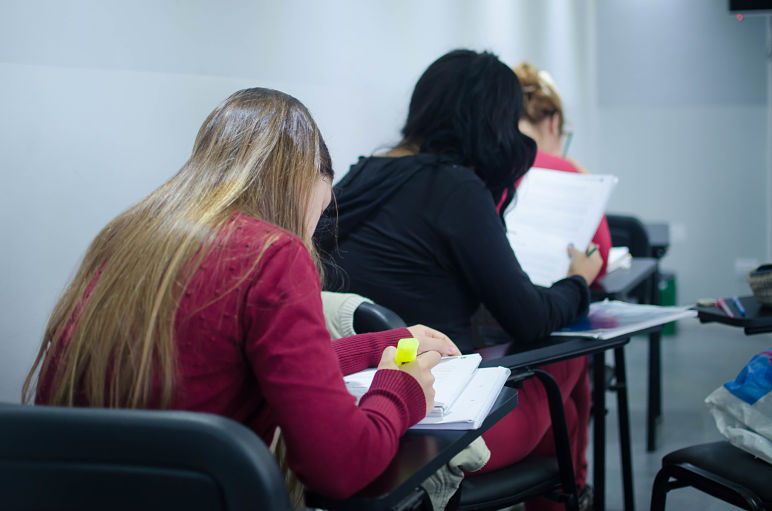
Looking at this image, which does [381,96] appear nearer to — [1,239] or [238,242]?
[1,239]

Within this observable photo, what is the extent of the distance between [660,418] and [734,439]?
5.68ft

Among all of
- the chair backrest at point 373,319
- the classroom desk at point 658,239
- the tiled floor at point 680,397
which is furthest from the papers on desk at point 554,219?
the classroom desk at point 658,239

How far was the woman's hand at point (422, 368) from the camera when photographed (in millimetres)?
946

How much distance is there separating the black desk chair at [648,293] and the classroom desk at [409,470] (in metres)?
1.97

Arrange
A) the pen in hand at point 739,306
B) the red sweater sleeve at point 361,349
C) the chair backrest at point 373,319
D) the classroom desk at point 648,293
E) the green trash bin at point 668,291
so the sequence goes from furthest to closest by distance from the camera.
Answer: the green trash bin at point 668,291, the classroom desk at point 648,293, the pen in hand at point 739,306, the chair backrest at point 373,319, the red sweater sleeve at point 361,349

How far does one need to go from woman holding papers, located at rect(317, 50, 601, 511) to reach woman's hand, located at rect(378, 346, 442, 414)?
47 centimetres

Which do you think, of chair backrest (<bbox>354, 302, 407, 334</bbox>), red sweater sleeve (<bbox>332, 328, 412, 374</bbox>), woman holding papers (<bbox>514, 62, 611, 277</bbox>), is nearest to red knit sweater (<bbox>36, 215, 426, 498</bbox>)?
red sweater sleeve (<bbox>332, 328, 412, 374</bbox>)

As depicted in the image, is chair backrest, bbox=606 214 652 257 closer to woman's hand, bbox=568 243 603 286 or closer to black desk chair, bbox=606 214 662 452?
black desk chair, bbox=606 214 662 452

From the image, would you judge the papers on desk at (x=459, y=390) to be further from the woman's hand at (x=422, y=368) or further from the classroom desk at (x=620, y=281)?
the classroom desk at (x=620, y=281)

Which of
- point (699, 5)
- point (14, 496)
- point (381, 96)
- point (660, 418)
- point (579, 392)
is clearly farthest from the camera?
point (699, 5)

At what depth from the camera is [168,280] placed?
812 millimetres

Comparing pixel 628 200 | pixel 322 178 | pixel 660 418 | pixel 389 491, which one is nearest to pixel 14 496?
pixel 389 491

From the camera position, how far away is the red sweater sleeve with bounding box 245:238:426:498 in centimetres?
77

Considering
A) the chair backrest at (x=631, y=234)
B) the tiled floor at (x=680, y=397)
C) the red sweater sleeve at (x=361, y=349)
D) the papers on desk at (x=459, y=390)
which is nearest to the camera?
the papers on desk at (x=459, y=390)
